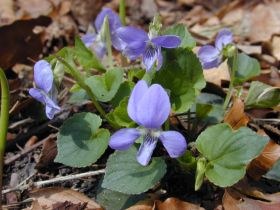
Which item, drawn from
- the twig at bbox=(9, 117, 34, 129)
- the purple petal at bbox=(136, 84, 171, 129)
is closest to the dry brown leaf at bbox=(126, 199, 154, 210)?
the purple petal at bbox=(136, 84, 171, 129)

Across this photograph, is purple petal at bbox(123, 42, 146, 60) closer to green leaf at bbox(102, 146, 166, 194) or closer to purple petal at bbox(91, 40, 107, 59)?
green leaf at bbox(102, 146, 166, 194)

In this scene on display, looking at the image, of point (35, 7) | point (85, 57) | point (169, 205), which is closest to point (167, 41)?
point (169, 205)

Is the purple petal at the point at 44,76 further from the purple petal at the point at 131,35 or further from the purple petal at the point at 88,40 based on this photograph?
the purple petal at the point at 88,40

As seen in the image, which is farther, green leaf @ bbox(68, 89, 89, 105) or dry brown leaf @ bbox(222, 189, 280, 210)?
green leaf @ bbox(68, 89, 89, 105)

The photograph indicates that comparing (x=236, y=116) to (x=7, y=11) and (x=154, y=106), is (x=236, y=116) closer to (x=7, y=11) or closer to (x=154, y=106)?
(x=154, y=106)

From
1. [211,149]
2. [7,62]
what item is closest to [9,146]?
[7,62]

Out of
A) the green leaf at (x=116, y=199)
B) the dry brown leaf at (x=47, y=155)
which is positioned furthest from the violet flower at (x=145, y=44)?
the dry brown leaf at (x=47, y=155)

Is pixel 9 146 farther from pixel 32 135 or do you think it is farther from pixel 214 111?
pixel 214 111
